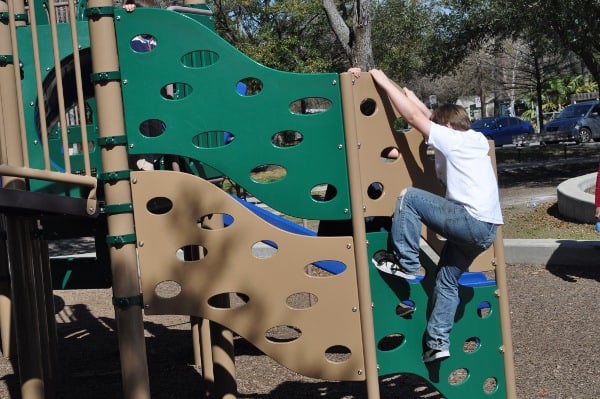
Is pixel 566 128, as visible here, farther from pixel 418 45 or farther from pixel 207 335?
pixel 207 335

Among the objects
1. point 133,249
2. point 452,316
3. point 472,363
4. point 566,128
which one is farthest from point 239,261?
point 566,128

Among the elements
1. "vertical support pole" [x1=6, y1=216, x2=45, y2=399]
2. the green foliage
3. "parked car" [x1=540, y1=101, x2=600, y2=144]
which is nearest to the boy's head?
"vertical support pole" [x1=6, y1=216, x2=45, y2=399]

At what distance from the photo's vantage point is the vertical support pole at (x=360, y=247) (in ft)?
11.9

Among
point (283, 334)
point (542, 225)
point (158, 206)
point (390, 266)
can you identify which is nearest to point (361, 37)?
point (542, 225)

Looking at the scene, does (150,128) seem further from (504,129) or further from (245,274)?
(504,129)

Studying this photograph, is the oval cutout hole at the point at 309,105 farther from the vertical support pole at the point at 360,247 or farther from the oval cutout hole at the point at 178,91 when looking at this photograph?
the oval cutout hole at the point at 178,91

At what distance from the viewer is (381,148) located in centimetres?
373

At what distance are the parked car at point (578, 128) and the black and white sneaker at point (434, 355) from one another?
26.9m

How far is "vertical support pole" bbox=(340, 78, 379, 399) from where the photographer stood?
11.9ft

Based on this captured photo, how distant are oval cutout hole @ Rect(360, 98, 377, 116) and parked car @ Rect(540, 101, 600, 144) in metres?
26.8

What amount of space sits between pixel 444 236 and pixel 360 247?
38 cm

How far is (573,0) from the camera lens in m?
14.4

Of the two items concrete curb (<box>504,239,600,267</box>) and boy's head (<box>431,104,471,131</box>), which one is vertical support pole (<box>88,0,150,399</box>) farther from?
concrete curb (<box>504,239,600,267</box>)

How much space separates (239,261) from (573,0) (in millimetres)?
12398
